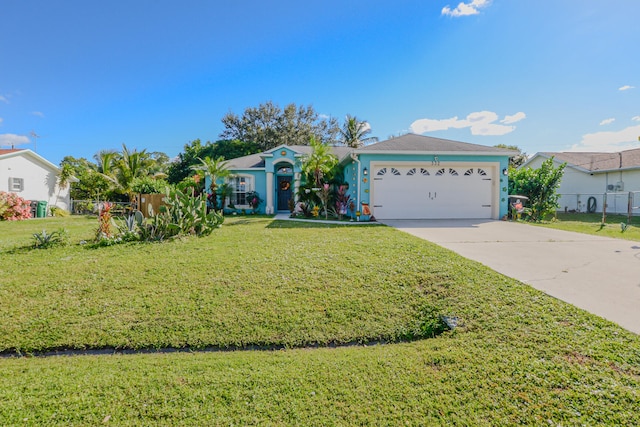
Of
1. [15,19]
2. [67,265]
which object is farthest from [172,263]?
[15,19]

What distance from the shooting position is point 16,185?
18281 mm

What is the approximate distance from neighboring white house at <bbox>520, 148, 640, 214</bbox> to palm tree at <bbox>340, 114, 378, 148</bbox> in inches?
642

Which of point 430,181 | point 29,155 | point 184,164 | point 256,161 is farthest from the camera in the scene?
point 184,164

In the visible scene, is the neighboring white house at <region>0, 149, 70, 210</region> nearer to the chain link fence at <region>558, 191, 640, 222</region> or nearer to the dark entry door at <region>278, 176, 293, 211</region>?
the dark entry door at <region>278, 176, 293, 211</region>

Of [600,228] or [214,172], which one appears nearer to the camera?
[600,228]

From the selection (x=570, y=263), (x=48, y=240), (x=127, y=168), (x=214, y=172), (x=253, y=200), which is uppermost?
(x=127, y=168)

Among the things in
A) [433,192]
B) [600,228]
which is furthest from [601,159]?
[433,192]

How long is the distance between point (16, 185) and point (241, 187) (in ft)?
47.7

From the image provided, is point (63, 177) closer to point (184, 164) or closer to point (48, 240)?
point (184, 164)

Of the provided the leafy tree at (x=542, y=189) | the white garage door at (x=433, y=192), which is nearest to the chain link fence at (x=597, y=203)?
the leafy tree at (x=542, y=189)

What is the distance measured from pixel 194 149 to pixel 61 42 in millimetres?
18087

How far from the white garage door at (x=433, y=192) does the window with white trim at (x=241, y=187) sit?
9.20 meters

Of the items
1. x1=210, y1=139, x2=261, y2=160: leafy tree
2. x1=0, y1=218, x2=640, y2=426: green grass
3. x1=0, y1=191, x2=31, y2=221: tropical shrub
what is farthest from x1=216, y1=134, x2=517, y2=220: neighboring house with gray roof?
x1=210, y1=139, x2=261, y2=160: leafy tree

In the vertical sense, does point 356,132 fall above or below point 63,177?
above
